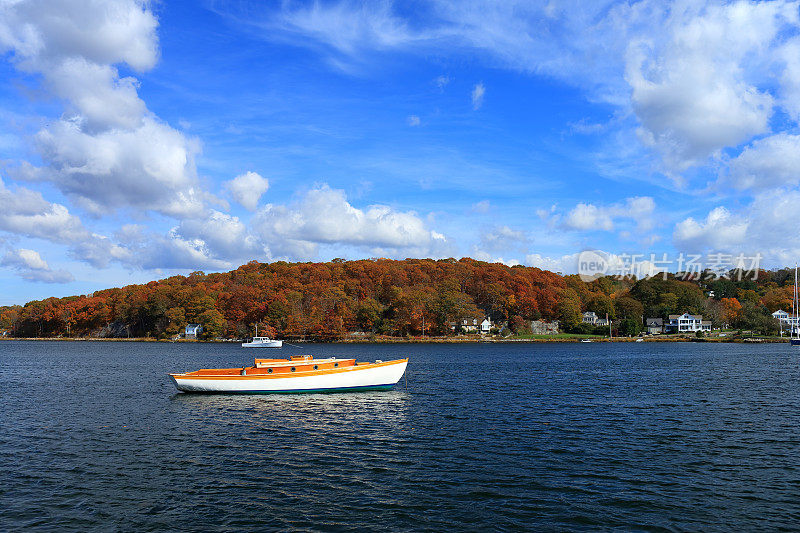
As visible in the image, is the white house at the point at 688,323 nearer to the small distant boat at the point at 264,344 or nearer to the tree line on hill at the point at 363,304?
the tree line on hill at the point at 363,304

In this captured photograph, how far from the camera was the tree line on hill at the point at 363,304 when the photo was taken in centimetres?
14812

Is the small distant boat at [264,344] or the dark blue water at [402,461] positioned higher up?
the dark blue water at [402,461]

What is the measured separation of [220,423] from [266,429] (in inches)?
148

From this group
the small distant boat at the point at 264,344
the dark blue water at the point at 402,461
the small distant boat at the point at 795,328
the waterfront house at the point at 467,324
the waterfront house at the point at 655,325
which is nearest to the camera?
the dark blue water at the point at 402,461

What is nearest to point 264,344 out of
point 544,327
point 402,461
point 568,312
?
point 544,327

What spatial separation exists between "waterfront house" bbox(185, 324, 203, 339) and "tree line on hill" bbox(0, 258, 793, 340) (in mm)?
2642

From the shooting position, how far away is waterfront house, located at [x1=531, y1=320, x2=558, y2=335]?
16250cm

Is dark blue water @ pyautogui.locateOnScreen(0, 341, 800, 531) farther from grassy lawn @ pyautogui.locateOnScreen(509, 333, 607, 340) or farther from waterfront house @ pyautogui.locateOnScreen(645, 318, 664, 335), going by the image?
waterfront house @ pyautogui.locateOnScreen(645, 318, 664, 335)

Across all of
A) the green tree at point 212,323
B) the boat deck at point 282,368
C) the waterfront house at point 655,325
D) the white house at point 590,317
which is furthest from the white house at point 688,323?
the boat deck at point 282,368

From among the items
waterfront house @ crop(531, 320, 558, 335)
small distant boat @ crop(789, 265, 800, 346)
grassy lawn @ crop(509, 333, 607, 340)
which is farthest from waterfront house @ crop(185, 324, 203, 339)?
small distant boat @ crop(789, 265, 800, 346)

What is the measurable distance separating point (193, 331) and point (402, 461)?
152937mm

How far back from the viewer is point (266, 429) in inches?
1096

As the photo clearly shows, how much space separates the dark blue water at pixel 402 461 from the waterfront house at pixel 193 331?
12287 centimetres

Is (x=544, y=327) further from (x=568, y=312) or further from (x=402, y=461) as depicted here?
(x=402, y=461)
